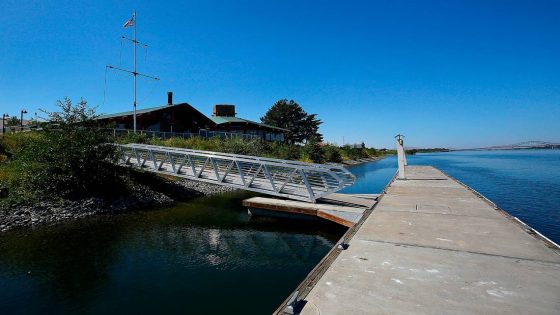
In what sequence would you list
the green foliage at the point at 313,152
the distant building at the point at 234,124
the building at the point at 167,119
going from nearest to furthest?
the building at the point at 167,119 → the distant building at the point at 234,124 → the green foliage at the point at 313,152

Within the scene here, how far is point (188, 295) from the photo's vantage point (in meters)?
7.89

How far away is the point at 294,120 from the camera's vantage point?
76.4 meters

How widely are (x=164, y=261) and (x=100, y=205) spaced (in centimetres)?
844

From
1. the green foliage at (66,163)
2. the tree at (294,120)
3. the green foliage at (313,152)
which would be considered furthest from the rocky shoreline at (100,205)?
the tree at (294,120)

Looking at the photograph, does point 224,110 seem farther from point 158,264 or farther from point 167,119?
point 158,264

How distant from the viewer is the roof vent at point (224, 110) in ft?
167

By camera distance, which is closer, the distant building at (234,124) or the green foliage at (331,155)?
the distant building at (234,124)

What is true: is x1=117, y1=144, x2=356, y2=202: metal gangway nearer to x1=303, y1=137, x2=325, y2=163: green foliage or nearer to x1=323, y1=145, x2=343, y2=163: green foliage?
x1=303, y1=137, x2=325, y2=163: green foliage

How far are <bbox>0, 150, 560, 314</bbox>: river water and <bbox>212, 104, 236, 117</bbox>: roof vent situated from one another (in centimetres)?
3562

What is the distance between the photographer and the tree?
250 ft

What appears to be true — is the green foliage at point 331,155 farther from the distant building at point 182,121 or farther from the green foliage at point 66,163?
→ the green foliage at point 66,163

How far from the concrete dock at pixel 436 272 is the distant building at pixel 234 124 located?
36291mm

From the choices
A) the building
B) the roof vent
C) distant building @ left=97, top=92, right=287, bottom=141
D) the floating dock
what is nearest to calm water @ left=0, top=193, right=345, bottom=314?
the floating dock

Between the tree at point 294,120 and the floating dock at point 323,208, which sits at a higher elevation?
the tree at point 294,120
